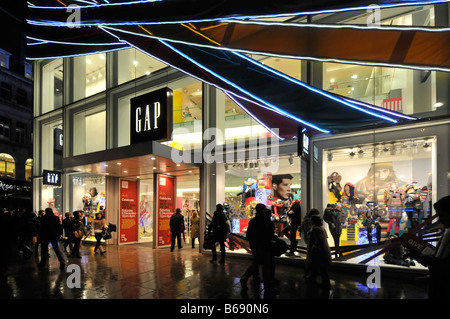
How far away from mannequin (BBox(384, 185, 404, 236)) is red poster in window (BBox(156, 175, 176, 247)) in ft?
26.2

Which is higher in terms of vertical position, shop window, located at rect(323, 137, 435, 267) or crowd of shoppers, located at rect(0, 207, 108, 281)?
shop window, located at rect(323, 137, 435, 267)

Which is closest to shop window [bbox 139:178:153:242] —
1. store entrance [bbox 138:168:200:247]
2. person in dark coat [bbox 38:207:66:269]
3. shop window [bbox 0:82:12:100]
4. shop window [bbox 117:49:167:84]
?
store entrance [bbox 138:168:200:247]

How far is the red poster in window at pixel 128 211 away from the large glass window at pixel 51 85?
7.91 meters

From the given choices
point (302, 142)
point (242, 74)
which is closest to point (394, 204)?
point (302, 142)

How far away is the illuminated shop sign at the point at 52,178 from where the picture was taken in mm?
15031

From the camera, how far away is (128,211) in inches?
529

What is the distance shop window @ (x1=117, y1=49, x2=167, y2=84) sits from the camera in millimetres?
13148

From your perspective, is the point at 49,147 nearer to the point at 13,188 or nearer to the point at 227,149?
the point at 227,149

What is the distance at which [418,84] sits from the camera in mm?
7594

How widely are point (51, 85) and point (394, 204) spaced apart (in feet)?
63.7

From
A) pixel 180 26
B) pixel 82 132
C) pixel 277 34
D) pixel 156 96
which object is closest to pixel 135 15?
pixel 180 26

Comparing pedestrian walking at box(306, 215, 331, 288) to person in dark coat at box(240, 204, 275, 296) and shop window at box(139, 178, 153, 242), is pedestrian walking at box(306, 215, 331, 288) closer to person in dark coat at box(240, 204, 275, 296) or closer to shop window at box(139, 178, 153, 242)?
person in dark coat at box(240, 204, 275, 296)
